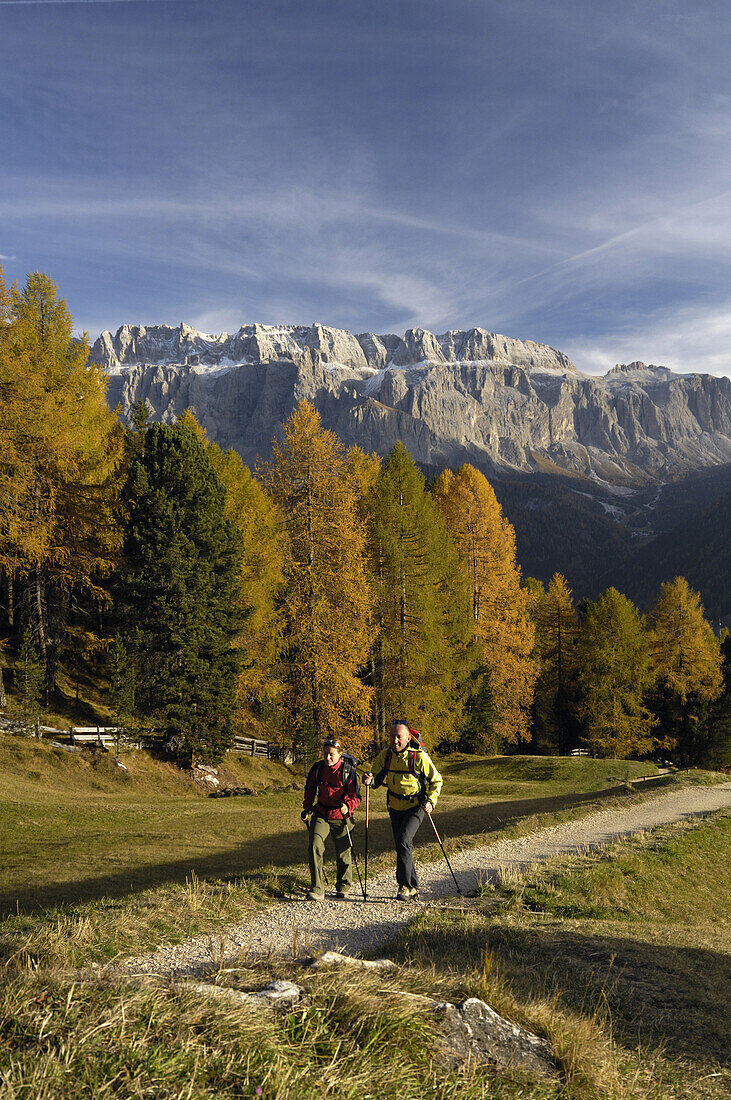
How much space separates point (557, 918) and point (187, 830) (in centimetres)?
983

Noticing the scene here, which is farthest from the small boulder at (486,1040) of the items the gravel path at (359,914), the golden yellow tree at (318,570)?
the golden yellow tree at (318,570)

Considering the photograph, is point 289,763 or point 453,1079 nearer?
point 453,1079

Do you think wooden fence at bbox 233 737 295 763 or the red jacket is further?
wooden fence at bbox 233 737 295 763

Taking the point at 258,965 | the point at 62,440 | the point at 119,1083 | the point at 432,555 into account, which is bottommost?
the point at 258,965

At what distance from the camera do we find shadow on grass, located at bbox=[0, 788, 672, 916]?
372 inches

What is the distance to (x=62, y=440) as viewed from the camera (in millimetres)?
19953

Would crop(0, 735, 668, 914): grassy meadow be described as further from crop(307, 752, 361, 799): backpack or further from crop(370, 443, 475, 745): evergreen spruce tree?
crop(370, 443, 475, 745): evergreen spruce tree

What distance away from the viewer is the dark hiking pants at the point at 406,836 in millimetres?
8211

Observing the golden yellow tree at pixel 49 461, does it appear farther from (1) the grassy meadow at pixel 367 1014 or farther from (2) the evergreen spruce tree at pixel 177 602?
(1) the grassy meadow at pixel 367 1014

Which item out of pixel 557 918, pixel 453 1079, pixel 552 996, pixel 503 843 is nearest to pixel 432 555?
pixel 503 843

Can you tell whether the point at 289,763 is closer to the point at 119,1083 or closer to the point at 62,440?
the point at 62,440

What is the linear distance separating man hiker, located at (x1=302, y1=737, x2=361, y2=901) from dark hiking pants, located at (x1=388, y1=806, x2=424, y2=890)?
2.08ft

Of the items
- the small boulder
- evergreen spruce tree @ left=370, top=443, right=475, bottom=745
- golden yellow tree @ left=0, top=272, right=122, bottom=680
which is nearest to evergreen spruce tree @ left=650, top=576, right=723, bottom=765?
evergreen spruce tree @ left=370, top=443, right=475, bottom=745

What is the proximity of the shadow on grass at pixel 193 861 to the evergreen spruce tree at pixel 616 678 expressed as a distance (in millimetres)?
19401
